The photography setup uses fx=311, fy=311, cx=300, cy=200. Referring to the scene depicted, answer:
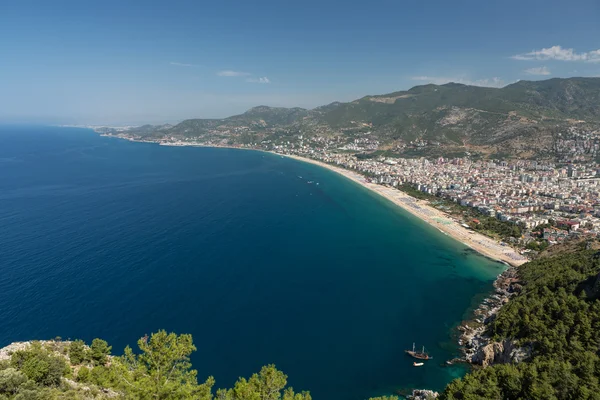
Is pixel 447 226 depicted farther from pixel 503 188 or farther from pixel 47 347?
pixel 47 347

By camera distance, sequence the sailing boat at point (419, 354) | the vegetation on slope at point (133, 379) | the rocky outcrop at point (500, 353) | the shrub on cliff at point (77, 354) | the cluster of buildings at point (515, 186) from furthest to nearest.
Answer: the cluster of buildings at point (515, 186), the sailing boat at point (419, 354), the rocky outcrop at point (500, 353), the shrub on cliff at point (77, 354), the vegetation on slope at point (133, 379)

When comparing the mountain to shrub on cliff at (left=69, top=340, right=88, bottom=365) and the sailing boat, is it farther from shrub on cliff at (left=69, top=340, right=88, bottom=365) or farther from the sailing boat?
shrub on cliff at (left=69, top=340, right=88, bottom=365)

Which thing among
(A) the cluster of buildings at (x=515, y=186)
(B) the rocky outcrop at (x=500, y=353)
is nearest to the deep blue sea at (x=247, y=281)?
(B) the rocky outcrop at (x=500, y=353)

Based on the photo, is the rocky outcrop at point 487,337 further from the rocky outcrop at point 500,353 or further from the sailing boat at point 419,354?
the sailing boat at point 419,354

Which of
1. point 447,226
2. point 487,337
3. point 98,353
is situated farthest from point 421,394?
point 447,226

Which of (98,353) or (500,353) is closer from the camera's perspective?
(98,353)
